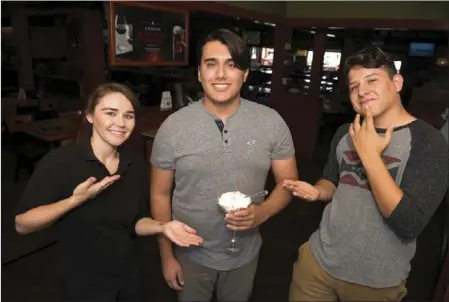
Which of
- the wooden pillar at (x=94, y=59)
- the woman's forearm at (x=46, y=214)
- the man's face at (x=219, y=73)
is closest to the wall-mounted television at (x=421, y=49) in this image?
the wooden pillar at (x=94, y=59)

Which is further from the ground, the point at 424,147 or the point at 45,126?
the point at 424,147

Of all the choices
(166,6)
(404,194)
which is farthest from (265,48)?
(404,194)

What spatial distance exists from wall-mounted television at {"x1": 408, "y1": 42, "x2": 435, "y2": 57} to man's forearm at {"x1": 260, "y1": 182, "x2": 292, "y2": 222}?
42.9ft

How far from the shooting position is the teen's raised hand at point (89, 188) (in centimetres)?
152

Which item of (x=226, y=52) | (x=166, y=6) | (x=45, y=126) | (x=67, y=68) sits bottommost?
(x=45, y=126)

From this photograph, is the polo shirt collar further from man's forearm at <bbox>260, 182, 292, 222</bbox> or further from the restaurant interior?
the restaurant interior

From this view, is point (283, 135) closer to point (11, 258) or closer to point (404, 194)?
point (404, 194)

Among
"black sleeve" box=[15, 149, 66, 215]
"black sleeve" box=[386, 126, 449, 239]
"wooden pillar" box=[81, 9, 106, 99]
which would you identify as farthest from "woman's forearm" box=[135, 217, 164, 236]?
"wooden pillar" box=[81, 9, 106, 99]

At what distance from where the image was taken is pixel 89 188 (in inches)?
60.7

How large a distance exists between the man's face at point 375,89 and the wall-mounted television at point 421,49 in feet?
43.3

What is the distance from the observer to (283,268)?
371cm

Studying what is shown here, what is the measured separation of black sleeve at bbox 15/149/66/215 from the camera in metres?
1.58

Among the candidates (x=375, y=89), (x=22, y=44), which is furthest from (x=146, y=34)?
(x=22, y=44)

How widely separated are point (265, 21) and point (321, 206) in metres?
3.74
